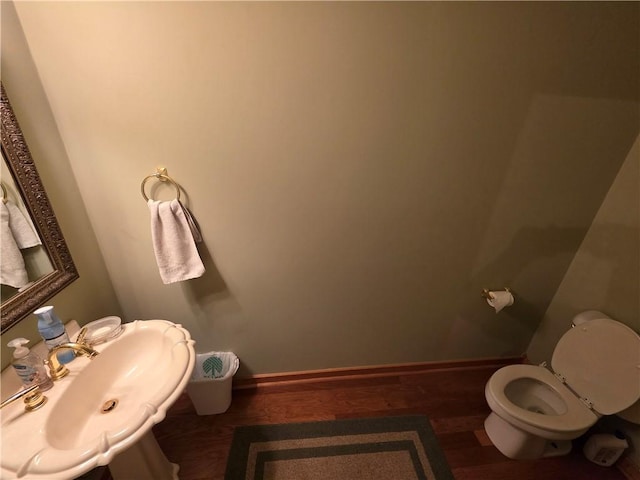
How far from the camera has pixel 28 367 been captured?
2.49 feet

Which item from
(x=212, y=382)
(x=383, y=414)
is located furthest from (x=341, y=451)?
(x=212, y=382)

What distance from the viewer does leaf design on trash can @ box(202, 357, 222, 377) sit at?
4.81 ft

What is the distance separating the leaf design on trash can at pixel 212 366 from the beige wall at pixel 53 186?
0.55 meters

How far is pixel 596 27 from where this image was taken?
3.24 feet

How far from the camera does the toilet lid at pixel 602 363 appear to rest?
111cm

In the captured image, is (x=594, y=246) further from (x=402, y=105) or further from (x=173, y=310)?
(x=173, y=310)

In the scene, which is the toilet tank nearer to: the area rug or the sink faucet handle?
the area rug

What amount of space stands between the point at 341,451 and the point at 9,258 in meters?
1.56

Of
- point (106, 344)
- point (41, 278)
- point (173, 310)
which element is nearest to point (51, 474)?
point (106, 344)

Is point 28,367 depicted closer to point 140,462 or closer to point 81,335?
point 81,335

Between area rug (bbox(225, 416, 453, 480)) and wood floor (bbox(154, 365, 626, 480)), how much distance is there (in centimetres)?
5

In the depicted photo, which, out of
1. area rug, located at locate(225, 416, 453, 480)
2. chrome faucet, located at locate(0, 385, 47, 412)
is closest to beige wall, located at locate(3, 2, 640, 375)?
area rug, located at locate(225, 416, 453, 480)

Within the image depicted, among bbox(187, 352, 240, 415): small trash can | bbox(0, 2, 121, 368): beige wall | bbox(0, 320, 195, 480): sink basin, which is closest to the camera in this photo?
bbox(0, 320, 195, 480): sink basin

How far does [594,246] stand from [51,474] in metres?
2.21
